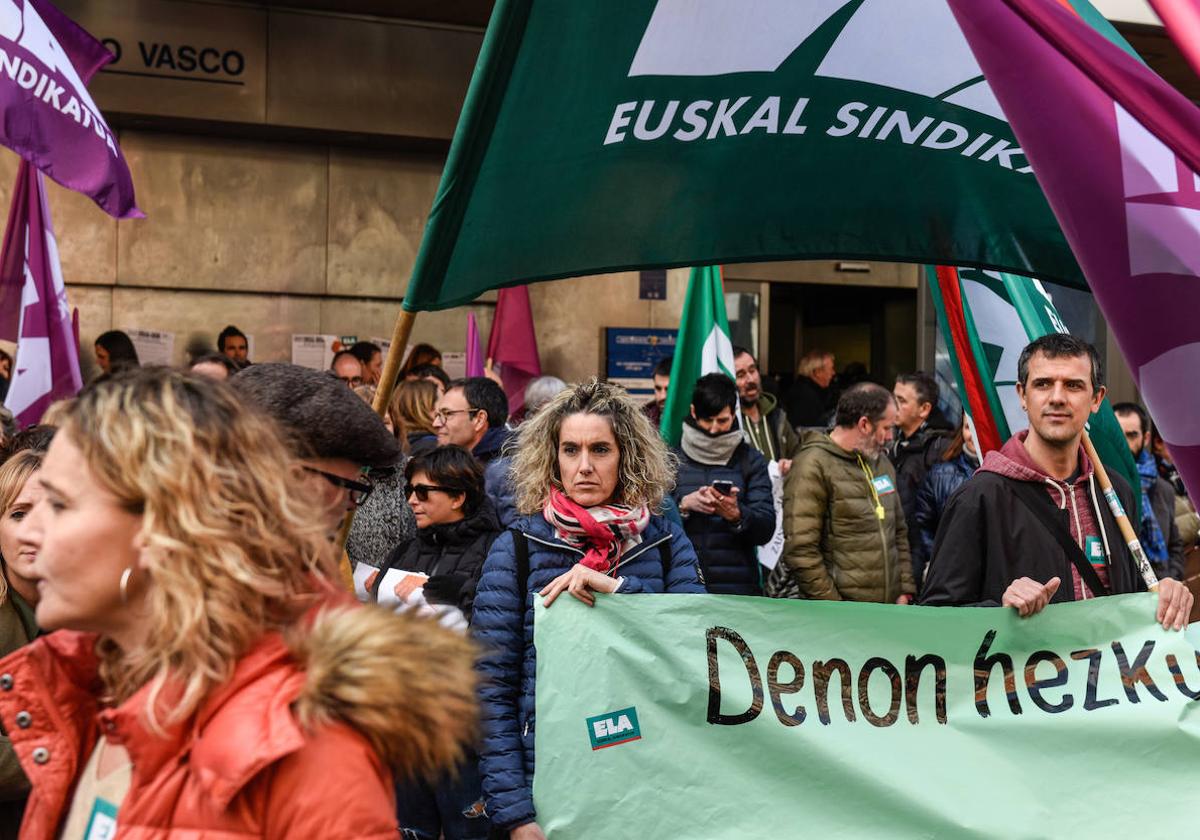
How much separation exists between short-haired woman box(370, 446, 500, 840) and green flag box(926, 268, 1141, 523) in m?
1.93

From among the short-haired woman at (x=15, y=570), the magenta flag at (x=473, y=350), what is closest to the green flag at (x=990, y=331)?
the short-haired woman at (x=15, y=570)

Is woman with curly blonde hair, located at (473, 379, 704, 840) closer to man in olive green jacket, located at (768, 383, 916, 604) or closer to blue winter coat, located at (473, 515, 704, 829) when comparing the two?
blue winter coat, located at (473, 515, 704, 829)

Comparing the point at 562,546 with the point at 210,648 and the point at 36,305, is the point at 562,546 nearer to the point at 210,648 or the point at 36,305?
the point at 210,648

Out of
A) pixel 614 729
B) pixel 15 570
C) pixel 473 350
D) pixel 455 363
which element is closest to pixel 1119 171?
pixel 614 729

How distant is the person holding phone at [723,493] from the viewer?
6.94m

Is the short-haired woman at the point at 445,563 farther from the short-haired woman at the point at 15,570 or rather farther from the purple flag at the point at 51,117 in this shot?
the purple flag at the point at 51,117

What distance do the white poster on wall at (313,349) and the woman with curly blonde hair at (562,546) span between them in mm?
8809

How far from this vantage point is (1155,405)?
2.52m

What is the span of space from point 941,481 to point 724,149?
14.6 ft

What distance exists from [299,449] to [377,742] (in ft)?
3.14

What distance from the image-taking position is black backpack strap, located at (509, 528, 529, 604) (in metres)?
3.97

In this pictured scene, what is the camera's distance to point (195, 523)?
1729mm

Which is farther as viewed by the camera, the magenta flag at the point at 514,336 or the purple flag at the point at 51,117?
the magenta flag at the point at 514,336

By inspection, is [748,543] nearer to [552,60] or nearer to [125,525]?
[552,60]
